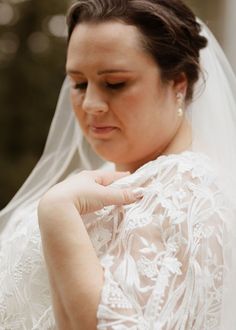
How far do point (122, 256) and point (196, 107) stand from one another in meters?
0.66

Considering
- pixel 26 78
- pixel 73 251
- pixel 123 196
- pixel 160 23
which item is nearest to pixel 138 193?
pixel 123 196

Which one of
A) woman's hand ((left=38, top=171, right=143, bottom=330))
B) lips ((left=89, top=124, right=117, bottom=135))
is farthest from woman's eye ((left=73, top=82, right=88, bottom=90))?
woman's hand ((left=38, top=171, right=143, bottom=330))

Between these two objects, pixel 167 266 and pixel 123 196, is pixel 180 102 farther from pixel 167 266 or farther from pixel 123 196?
pixel 167 266

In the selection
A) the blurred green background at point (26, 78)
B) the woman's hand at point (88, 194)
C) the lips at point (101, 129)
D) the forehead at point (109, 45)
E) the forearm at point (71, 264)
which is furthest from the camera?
the blurred green background at point (26, 78)

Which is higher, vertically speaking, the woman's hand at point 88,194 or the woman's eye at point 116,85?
the woman's eye at point 116,85

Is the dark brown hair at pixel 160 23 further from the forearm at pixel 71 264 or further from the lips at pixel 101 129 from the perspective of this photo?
the forearm at pixel 71 264

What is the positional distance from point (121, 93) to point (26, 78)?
5.39m

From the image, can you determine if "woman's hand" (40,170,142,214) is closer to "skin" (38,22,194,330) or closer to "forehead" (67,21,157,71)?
"skin" (38,22,194,330)

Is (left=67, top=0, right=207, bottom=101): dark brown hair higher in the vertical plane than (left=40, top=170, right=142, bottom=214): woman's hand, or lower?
higher

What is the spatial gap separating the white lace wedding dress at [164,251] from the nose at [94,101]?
225mm

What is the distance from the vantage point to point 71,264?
5.55ft

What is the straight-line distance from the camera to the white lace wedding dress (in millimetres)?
1665

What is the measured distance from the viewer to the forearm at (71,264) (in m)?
1.66

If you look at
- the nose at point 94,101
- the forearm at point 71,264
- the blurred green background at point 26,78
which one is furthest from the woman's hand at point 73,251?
the blurred green background at point 26,78
